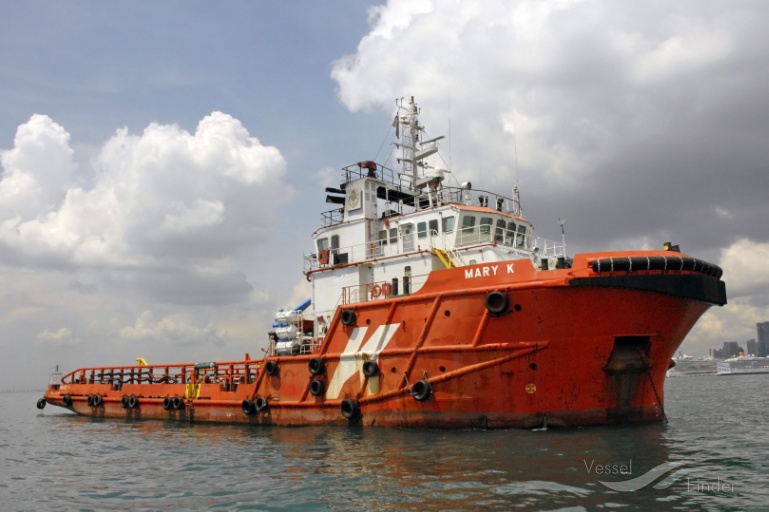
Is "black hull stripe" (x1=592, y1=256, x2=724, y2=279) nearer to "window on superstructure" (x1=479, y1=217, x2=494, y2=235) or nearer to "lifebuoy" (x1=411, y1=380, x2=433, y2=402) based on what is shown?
"lifebuoy" (x1=411, y1=380, x2=433, y2=402)

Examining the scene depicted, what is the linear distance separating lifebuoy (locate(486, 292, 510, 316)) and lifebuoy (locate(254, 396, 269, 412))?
25.6 ft

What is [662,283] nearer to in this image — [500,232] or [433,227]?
[500,232]

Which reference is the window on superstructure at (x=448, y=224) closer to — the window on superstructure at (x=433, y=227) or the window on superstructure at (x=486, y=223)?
the window on superstructure at (x=433, y=227)

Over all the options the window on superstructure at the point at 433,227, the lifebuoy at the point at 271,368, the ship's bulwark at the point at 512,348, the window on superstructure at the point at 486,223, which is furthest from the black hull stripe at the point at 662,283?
the lifebuoy at the point at 271,368

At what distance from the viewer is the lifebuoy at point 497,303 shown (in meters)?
12.9

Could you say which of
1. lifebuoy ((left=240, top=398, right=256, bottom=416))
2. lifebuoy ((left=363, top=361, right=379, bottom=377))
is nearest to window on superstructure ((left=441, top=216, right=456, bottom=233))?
lifebuoy ((left=363, top=361, right=379, bottom=377))

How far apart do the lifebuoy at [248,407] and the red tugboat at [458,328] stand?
4 cm

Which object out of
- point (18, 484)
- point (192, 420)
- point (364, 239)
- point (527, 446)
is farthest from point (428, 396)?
point (192, 420)

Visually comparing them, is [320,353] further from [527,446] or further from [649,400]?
[649,400]

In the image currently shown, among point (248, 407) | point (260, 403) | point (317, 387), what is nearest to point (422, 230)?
point (317, 387)

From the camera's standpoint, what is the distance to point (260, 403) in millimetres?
17562

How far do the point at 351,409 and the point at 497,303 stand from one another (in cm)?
481

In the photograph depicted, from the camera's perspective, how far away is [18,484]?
10695 mm

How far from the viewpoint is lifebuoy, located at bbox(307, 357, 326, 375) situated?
16.1 m
